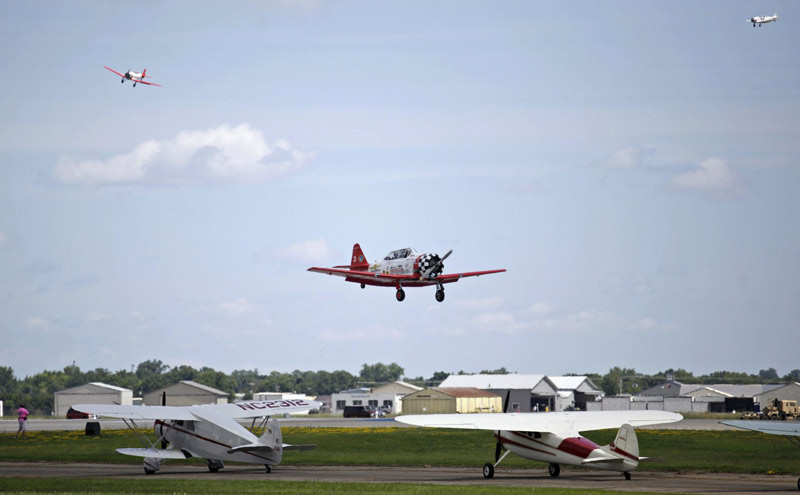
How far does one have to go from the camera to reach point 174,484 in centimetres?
3262

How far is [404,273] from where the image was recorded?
48.1 meters

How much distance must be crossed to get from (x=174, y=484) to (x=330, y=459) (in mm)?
13620

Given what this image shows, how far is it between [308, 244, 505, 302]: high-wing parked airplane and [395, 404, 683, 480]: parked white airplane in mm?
9567

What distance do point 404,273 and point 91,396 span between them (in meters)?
99.4

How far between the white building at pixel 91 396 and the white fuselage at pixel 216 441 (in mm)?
98609

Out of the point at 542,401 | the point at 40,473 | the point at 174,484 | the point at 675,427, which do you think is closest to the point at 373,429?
the point at 675,427

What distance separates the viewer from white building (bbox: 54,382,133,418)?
439 ft

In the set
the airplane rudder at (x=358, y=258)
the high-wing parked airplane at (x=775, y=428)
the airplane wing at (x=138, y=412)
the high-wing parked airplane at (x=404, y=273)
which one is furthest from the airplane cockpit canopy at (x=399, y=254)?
the high-wing parked airplane at (x=775, y=428)

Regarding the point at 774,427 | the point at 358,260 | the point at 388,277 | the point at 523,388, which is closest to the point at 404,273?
the point at 388,277

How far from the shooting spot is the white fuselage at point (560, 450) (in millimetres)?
34594

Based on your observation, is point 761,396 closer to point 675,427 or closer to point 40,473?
point 675,427

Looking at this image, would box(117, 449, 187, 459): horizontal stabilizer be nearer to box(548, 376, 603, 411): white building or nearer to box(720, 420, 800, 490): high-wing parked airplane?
box(720, 420, 800, 490): high-wing parked airplane

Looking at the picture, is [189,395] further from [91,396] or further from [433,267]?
[433,267]

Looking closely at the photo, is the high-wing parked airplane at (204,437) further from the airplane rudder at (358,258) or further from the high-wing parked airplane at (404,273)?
the airplane rudder at (358,258)
